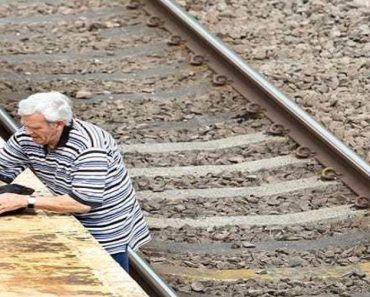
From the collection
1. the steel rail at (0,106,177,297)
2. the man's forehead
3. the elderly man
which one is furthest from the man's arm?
the steel rail at (0,106,177,297)

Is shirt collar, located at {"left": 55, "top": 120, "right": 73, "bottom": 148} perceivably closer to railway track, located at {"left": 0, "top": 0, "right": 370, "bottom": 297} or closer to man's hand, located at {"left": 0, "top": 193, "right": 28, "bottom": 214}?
man's hand, located at {"left": 0, "top": 193, "right": 28, "bottom": 214}

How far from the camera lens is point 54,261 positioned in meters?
6.93

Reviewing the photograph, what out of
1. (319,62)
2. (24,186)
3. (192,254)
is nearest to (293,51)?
(319,62)

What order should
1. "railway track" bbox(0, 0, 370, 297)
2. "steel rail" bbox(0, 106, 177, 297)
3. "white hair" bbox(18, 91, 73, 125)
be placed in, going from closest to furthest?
"white hair" bbox(18, 91, 73, 125) → "steel rail" bbox(0, 106, 177, 297) → "railway track" bbox(0, 0, 370, 297)

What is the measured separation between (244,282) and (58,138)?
1.90 meters

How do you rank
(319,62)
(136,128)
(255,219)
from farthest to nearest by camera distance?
(319,62) → (136,128) → (255,219)

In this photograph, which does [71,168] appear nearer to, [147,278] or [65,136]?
[65,136]

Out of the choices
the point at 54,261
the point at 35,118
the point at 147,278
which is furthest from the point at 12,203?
the point at 147,278

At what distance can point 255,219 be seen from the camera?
945 cm

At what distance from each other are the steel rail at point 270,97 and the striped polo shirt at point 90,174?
217 centimetres

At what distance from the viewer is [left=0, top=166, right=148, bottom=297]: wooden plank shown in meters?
6.61

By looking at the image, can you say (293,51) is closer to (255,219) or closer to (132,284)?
(255,219)

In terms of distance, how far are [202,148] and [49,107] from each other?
10.6 feet

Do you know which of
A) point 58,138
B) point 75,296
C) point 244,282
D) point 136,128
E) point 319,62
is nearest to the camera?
point 75,296
